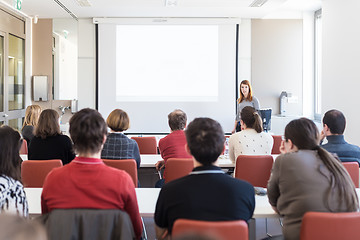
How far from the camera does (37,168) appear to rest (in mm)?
3154

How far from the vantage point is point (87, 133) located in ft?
6.49

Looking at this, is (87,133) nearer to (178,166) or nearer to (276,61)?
(178,166)

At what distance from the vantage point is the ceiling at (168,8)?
7.17 meters

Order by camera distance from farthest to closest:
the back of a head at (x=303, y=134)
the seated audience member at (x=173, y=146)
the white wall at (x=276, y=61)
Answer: the white wall at (x=276, y=61), the seated audience member at (x=173, y=146), the back of a head at (x=303, y=134)

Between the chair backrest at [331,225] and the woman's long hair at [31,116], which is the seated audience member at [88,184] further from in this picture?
the woman's long hair at [31,116]

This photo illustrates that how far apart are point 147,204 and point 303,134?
1.07 metres

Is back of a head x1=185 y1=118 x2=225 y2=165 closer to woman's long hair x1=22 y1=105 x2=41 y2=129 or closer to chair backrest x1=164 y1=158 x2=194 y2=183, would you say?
chair backrest x1=164 y1=158 x2=194 y2=183

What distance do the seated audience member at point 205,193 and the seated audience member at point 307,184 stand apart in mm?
360

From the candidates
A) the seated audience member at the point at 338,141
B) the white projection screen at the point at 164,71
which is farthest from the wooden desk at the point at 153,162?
the white projection screen at the point at 164,71

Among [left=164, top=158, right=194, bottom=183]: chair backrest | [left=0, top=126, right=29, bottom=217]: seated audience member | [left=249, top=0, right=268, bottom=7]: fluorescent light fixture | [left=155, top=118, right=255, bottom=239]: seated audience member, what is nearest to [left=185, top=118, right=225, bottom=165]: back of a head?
[left=155, top=118, right=255, bottom=239]: seated audience member

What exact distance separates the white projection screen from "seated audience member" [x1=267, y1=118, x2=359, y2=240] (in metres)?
6.22

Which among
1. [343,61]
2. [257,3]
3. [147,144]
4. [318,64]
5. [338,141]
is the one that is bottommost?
[147,144]

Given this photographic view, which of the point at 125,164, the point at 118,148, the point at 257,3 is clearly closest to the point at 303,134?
the point at 125,164

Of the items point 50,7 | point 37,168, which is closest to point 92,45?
point 50,7
